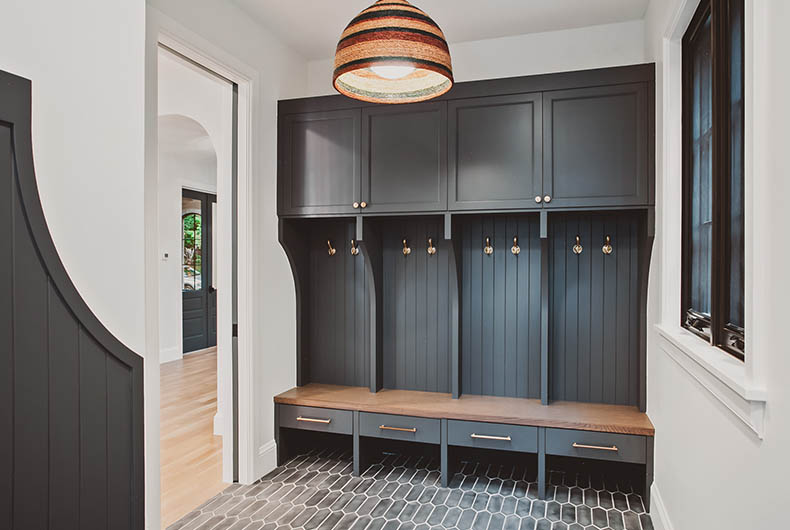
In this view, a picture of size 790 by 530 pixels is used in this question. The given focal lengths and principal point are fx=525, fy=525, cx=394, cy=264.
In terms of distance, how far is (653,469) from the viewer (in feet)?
8.70

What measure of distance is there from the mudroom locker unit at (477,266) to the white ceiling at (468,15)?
422 mm

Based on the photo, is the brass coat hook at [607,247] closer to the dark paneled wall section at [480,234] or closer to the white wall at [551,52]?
the dark paneled wall section at [480,234]

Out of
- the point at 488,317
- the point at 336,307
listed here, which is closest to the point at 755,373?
the point at 488,317

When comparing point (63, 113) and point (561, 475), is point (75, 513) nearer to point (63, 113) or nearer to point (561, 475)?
point (63, 113)

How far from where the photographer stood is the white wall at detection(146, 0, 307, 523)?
2934 mm

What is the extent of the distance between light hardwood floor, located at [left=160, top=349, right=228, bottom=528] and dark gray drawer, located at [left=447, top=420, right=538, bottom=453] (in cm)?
137

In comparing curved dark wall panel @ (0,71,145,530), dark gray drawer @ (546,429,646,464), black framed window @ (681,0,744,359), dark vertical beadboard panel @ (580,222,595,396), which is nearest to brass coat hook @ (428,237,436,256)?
dark vertical beadboard panel @ (580,222,595,396)

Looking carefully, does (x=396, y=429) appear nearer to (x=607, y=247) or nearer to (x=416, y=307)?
(x=416, y=307)

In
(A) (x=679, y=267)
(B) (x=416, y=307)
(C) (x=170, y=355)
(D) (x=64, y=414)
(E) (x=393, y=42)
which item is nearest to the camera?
(D) (x=64, y=414)

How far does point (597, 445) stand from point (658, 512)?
0.41 metres

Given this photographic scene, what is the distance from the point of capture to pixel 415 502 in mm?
2809

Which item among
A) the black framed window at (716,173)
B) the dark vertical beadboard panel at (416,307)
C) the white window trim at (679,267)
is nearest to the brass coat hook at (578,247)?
the white window trim at (679,267)

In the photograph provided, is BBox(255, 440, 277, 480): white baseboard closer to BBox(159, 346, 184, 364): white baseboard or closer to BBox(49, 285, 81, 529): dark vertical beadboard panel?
BBox(49, 285, 81, 529): dark vertical beadboard panel

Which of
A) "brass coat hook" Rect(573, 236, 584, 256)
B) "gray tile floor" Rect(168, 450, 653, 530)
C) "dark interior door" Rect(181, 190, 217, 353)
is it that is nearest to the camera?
"gray tile floor" Rect(168, 450, 653, 530)
